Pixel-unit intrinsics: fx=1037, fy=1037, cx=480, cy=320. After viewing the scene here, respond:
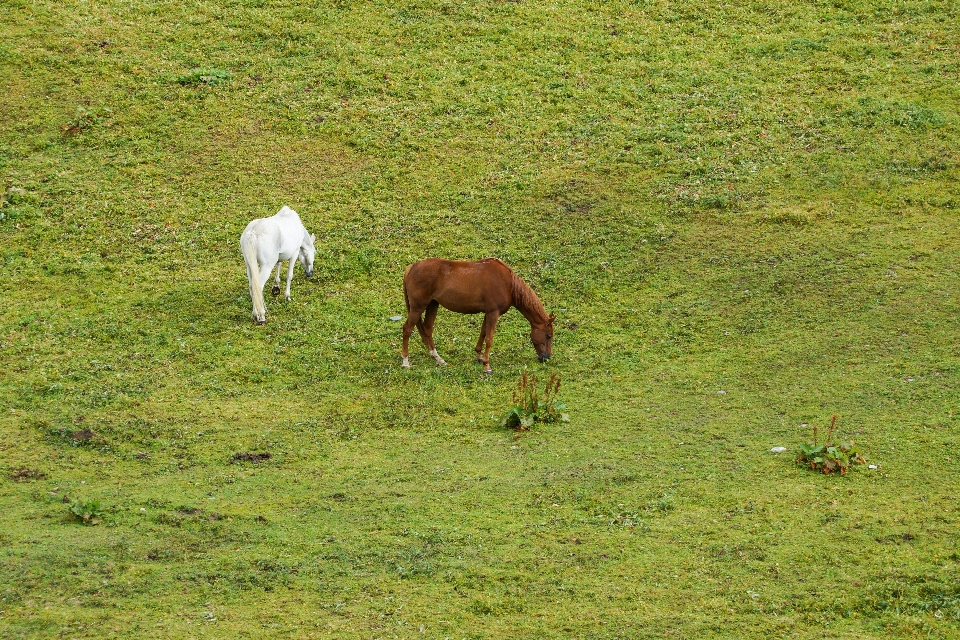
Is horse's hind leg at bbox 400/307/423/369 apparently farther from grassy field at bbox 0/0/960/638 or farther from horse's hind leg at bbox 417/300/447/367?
grassy field at bbox 0/0/960/638

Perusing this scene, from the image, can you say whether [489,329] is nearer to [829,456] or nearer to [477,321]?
[477,321]

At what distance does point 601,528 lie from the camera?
9.91m

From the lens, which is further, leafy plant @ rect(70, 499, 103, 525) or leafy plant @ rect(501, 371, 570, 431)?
leafy plant @ rect(501, 371, 570, 431)

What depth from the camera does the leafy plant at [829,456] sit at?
423 inches

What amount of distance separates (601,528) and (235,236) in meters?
10.9

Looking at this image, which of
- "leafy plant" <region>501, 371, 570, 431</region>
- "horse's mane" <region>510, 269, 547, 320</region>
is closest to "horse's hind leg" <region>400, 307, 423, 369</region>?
"horse's mane" <region>510, 269, 547, 320</region>

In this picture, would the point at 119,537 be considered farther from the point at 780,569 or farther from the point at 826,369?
the point at 826,369

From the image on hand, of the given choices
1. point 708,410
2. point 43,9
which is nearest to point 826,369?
point 708,410

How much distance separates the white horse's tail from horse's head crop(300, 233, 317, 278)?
141cm

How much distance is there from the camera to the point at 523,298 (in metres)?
14.3

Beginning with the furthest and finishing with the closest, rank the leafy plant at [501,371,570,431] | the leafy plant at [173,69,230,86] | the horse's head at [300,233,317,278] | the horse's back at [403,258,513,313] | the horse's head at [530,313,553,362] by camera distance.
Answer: the leafy plant at [173,69,230,86] → the horse's head at [300,233,317,278] → the horse's head at [530,313,553,362] → the horse's back at [403,258,513,313] → the leafy plant at [501,371,570,431]

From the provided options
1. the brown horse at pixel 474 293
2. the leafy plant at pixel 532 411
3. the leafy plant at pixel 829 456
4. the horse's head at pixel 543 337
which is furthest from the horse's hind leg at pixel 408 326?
the leafy plant at pixel 829 456

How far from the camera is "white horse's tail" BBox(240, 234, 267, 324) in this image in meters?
15.8

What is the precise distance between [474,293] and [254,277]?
377 centimetres
